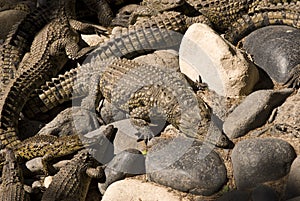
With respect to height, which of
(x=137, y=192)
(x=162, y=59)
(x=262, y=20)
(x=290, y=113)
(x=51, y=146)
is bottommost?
(x=137, y=192)

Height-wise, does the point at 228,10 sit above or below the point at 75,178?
above

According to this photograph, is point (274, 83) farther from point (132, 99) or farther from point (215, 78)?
point (132, 99)

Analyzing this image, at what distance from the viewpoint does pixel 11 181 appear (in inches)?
169

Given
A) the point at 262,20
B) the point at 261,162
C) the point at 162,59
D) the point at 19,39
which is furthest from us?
the point at 19,39

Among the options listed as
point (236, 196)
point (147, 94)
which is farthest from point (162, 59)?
point (236, 196)

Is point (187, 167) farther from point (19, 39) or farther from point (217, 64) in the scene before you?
point (19, 39)

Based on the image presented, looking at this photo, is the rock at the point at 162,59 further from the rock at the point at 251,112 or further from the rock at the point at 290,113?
the rock at the point at 290,113

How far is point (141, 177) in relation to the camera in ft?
14.2

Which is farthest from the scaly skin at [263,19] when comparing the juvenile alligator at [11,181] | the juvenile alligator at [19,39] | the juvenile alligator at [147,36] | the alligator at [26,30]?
the juvenile alligator at [11,181]

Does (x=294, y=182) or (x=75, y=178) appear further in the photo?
(x=75, y=178)

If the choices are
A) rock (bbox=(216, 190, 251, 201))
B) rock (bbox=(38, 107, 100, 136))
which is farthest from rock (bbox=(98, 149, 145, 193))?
rock (bbox=(216, 190, 251, 201))

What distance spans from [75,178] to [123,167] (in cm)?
39

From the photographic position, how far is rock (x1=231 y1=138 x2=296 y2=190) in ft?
13.3

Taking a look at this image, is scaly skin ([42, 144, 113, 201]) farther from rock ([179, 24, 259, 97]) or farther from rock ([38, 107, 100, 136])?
rock ([179, 24, 259, 97])
